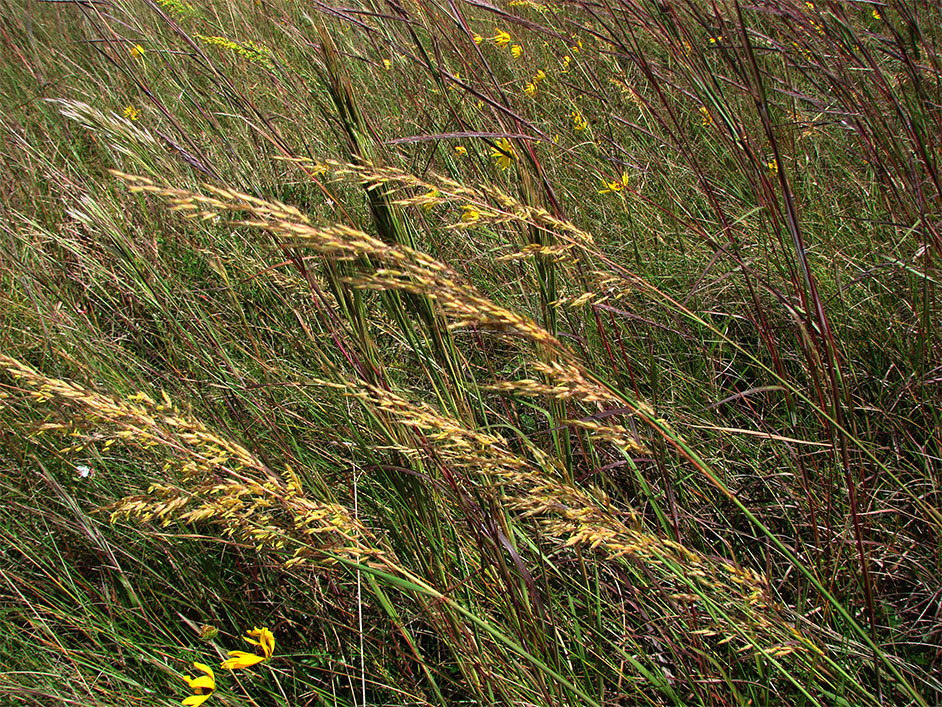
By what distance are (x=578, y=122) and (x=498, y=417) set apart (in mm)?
1405

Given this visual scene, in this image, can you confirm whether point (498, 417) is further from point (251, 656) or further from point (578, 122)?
point (578, 122)

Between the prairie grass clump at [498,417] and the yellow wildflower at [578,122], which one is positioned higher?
the yellow wildflower at [578,122]

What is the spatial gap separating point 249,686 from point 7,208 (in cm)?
174

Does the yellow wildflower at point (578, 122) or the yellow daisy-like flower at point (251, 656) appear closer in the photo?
the yellow daisy-like flower at point (251, 656)

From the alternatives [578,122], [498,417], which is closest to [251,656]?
[498,417]

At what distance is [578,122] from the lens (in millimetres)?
2420

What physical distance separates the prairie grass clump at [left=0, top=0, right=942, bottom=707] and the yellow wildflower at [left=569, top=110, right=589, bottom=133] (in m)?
0.08

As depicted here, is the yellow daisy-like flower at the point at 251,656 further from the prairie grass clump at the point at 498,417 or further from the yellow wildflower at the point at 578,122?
the yellow wildflower at the point at 578,122

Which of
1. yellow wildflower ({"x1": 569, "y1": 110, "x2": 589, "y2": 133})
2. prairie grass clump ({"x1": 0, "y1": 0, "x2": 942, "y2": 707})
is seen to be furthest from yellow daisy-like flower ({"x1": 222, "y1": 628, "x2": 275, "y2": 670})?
yellow wildflower ({"x1": 569, "y1": 110, "x2": 589, "y2": 133})

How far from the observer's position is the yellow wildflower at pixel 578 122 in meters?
2.26

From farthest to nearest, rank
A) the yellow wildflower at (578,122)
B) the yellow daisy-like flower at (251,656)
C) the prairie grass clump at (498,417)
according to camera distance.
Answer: the yellow wildflower at (578,122) → the yellow daisy-like flower at (251,656) → the prairie grass clump at (498,417)

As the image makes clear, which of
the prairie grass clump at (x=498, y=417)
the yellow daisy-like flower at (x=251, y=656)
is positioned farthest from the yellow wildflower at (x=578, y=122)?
the yellow daisy-like flower at (x=251, y=656)

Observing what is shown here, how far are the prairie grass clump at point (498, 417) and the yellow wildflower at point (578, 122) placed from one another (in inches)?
3.3

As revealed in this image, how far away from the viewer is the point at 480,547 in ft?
2.99
